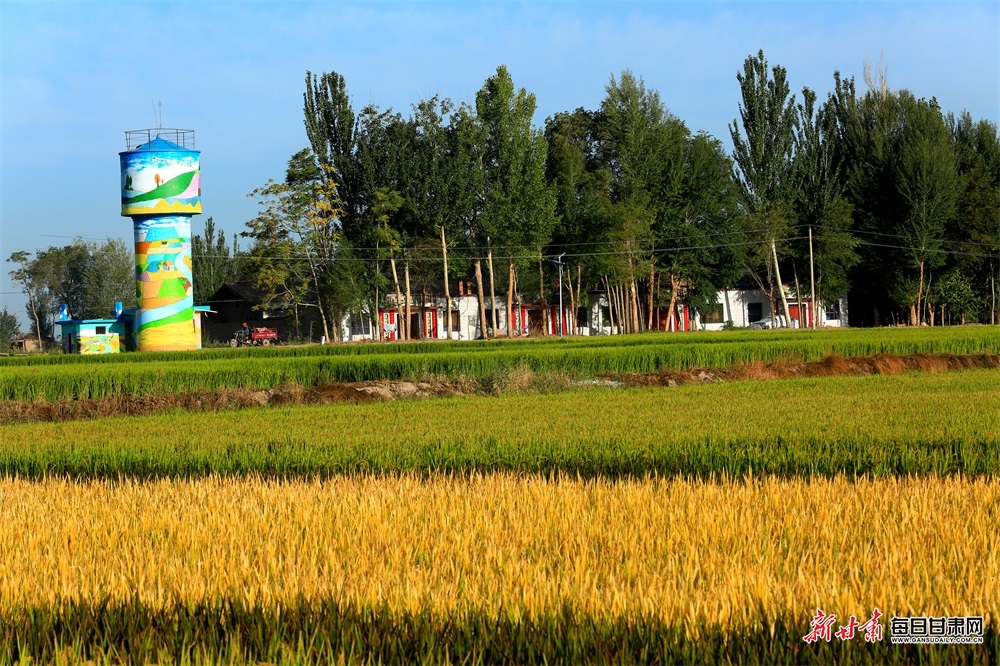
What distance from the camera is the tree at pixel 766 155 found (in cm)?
6512

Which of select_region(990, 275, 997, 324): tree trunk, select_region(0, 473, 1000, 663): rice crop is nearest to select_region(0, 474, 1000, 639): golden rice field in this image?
select_region(0, 473, 1000, 663): rice crop

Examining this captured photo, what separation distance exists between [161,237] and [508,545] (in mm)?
43878

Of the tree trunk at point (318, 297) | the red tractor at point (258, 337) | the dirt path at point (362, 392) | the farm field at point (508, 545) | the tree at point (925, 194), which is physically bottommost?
the dirt path at point (362, 392)

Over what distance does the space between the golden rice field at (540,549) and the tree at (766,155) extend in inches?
2342

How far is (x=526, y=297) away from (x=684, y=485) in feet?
213

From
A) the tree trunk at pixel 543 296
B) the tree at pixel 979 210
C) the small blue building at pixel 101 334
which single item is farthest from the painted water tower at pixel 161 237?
the tree at pixel 979 210

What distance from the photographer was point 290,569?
5625 millimetres

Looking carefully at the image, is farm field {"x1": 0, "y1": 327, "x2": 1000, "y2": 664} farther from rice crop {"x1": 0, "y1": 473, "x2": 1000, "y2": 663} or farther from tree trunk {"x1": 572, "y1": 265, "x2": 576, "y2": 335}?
tree trunk {"x1": 572, "y1": 265, "x2": 576, "y2": 335}

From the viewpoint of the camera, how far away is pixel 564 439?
12.8 metres

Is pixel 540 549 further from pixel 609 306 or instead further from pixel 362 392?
pixel 609 306

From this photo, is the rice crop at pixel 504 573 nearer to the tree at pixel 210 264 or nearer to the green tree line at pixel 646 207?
the green tree line at pixel 646 207

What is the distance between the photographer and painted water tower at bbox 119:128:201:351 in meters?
46.1

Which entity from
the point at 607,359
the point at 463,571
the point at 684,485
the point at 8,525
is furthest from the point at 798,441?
the point at 607,359

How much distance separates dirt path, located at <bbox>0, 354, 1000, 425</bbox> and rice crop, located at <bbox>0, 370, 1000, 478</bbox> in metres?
3.39
